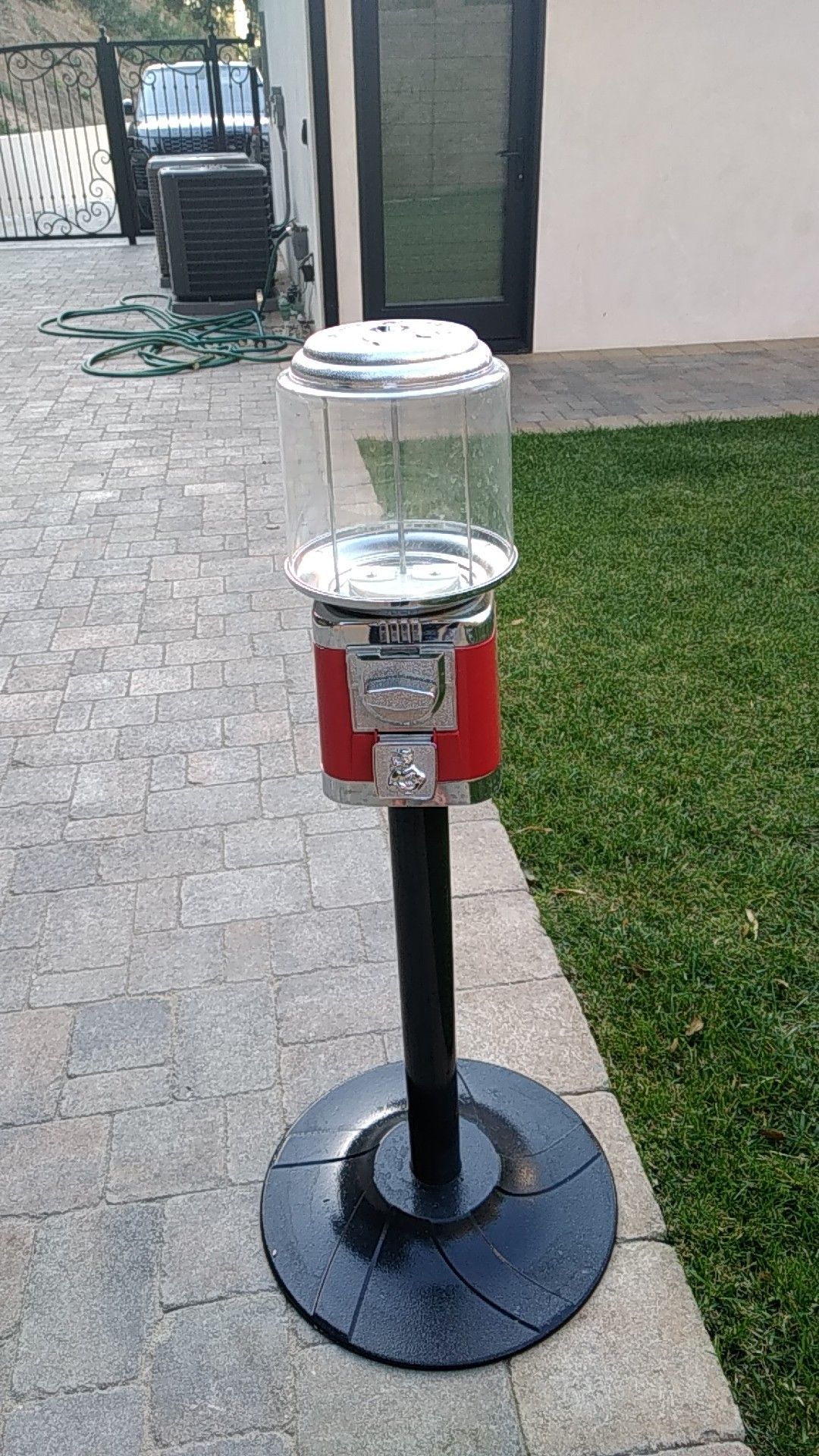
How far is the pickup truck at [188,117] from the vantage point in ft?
44.0

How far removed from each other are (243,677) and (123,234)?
11940 millimetres

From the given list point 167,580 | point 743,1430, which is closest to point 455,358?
point 743,1430

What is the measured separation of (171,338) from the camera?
923 cm

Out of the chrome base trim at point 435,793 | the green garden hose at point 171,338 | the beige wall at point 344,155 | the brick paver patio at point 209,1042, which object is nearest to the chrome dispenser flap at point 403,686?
the chrome base trim at point 435,793

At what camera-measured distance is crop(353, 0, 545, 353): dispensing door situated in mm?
7793

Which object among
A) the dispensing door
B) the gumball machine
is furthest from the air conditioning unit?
the gumball machine

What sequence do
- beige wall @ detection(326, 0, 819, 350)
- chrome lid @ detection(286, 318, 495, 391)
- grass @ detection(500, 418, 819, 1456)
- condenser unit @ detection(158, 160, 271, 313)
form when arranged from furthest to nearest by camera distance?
condenser unit @ detection(158, 160, 271, 313) → beige wall @ detection(326, 0, 819, 350) → grass @ detection(500, 418, 819, 1456) → chrome lid @ detection(286, 318, 495, 391)

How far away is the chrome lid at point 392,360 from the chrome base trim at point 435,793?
60 centimetres

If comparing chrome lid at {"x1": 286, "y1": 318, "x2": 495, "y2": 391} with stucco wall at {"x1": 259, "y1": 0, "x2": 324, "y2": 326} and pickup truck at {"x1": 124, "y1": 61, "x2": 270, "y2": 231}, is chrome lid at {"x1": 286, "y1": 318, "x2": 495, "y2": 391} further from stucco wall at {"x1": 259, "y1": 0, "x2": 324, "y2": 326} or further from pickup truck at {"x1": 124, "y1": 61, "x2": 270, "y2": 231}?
pickup truck at {"x1": 124, "y1": 61, "x2": 270, "y2": 231}

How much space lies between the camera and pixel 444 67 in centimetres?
790

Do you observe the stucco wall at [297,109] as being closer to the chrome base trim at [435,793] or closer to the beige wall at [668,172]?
the beige wall at [668,172]

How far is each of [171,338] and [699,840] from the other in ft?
24.3

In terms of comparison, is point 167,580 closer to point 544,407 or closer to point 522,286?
point 544,407

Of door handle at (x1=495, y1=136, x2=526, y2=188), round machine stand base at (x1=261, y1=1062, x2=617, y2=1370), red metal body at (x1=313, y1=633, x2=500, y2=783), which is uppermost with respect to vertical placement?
red metal body at (x1=313, y1=633, x2=500, y2=783)
